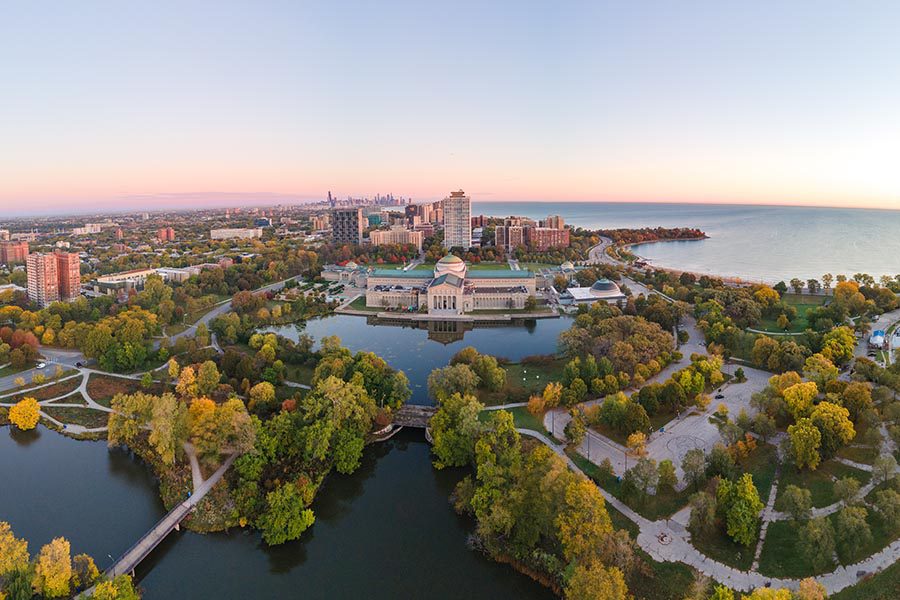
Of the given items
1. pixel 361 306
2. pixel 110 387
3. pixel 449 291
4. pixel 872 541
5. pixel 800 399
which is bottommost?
pixel 872 541

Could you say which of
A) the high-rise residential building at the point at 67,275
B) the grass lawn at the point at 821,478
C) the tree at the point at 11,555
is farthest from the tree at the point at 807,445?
the high-rise residential building at the point at 67,275

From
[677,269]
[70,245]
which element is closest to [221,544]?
[677,269]

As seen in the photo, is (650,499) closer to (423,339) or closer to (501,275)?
(423,339)

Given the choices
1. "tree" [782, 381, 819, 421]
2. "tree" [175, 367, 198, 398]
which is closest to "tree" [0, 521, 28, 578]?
"tree" [175, 367, 198, 398]

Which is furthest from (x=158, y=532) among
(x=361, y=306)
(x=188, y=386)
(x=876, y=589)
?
(x=361, y=306)

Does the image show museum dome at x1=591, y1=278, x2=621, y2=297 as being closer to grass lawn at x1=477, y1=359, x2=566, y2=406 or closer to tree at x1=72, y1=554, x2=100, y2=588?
grass lawn at x1=477, y1=359, x2=566, y2=406

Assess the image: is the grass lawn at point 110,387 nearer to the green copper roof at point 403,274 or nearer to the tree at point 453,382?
the tree at point 453,382

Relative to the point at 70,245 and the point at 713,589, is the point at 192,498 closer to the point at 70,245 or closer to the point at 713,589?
the point at 713,589
